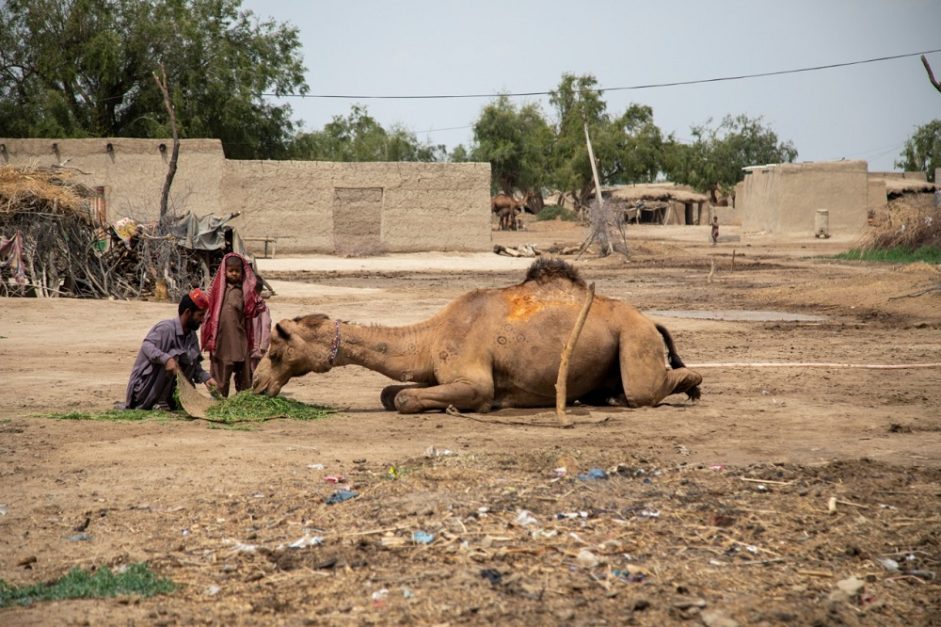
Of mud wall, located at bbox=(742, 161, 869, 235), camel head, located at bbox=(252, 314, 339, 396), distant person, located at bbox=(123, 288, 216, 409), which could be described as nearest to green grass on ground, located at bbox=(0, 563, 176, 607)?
camel head, located at bbox=(252, 314, 339, 396)

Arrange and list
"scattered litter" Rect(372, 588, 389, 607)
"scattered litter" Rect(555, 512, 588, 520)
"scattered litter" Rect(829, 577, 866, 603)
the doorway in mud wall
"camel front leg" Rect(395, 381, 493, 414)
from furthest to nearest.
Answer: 1. the doorway in mud wall
2. "camel front leg" Rect(395, 381, 493, 414)
3. "scattered litter" Rect(555, 512, 588, 520)
4. "scattered litter" Rect(829, 577, 866, 603)
5. "scattered litter" Rect(372, 588, 389, 607)

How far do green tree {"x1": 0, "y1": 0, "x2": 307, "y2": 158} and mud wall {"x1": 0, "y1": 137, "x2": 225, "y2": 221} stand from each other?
26.1ft

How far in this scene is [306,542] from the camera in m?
5.89

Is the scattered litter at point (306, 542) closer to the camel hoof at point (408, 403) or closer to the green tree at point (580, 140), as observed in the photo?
the camel hoof at point (408, 403)

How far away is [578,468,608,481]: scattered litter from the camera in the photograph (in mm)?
7102

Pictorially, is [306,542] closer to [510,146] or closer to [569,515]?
[569,515]

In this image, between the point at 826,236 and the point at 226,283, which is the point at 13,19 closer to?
the point at 826,236

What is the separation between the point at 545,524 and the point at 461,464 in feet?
4.65

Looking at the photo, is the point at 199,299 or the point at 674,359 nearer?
the point at 199,299

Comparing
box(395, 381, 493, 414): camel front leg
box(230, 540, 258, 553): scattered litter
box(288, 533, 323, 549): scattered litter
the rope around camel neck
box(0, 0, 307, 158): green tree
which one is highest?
box(0, 0, 307, 158): green tree

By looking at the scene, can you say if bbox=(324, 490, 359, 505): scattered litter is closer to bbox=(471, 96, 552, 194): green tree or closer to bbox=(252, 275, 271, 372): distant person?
bbox=(252, 275, 271, 372): distant person

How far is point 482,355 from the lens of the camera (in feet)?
31.7

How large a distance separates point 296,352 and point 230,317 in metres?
0.81

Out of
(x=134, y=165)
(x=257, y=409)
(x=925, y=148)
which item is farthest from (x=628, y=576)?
(x=925, y=148)
